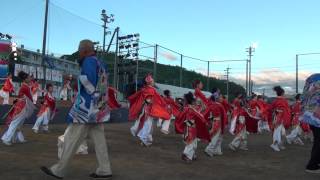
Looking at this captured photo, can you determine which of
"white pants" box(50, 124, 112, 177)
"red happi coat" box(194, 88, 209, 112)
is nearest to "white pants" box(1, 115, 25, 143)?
"red happi coat" box(194, 88, 209, 112)

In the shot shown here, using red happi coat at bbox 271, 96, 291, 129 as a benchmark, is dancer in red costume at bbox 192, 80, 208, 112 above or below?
above

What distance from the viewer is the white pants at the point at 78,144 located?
7551 millimetres

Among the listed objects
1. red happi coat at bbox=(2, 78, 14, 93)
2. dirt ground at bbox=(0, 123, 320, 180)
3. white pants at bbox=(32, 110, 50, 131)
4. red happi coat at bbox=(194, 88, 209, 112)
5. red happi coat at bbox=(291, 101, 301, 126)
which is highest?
red happi coat at bbox=(2, 78, 14, 93)

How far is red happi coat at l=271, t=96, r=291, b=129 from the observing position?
13562mm

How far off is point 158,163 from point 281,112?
4.88m

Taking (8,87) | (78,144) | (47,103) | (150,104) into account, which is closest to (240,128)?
(150,104)

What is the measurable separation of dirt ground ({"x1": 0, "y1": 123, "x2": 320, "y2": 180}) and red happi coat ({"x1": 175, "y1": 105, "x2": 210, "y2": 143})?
1.77ft

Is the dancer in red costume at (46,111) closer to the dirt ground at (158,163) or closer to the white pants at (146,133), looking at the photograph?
the dirt ground at (158,163)

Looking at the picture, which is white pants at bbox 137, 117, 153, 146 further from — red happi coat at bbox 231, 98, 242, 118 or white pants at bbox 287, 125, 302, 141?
white pants at bbox 287, 125, 302, 141

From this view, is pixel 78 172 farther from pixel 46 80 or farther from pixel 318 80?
pixel 46 80

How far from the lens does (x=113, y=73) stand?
97.3 ft

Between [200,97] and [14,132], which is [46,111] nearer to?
[14,132]

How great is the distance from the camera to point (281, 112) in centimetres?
1359

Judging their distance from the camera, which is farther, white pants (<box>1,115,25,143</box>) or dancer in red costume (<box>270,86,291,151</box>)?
dancer in red costume (<box>270,86,291,151</box>)
